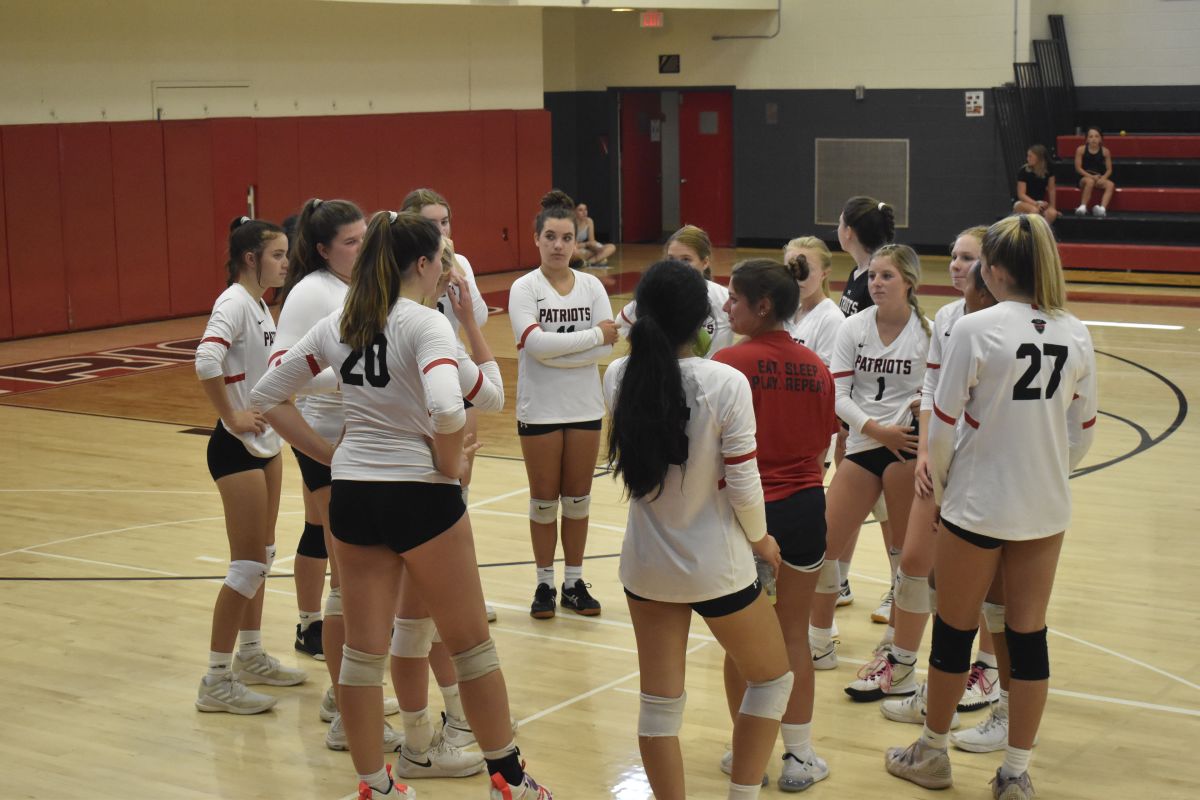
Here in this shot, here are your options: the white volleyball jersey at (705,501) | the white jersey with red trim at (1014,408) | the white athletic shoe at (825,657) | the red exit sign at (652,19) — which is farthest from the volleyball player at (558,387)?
the red exit sign at (652,19)

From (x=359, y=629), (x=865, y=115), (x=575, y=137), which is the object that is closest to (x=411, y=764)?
(x=359, y=629)

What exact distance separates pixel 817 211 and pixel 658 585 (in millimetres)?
17486

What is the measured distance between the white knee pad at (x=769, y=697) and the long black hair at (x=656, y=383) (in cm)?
59

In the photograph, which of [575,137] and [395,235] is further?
[575,137]

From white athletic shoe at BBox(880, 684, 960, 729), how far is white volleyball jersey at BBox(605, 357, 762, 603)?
57.3 inches

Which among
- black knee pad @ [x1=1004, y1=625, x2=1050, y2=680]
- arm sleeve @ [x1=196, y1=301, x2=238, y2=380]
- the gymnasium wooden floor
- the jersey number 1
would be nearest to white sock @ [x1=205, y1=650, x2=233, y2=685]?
the gymnasium wooden floor

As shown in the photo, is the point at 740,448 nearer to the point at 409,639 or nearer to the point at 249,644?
the point at 409,639

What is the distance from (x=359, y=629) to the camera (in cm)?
367

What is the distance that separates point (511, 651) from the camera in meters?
5.38

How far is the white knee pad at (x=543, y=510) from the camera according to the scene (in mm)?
5676

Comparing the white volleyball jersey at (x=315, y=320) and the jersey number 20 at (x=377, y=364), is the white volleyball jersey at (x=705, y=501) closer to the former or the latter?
the jersey number 20 at (x=377, y=364)

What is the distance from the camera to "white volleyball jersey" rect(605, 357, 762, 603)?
337 cm

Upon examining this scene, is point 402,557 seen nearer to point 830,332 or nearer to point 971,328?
point 971,328

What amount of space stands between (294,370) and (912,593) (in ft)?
6.99
